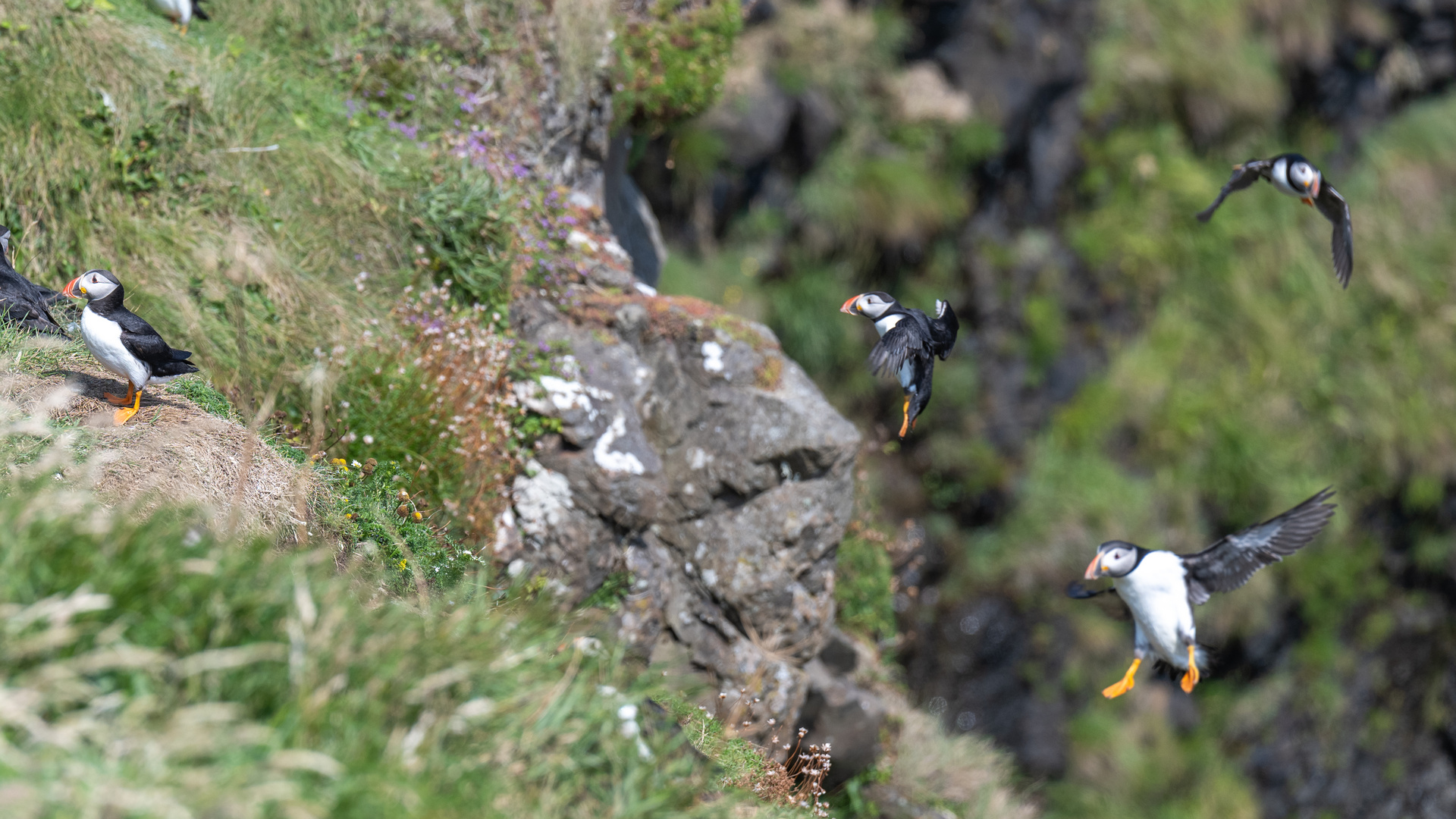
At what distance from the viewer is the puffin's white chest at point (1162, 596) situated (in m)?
4.94

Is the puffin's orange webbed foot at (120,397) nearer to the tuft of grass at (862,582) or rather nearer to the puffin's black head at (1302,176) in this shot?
the tuft of grass at (862,582)

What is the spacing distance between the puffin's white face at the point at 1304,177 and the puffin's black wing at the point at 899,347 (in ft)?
7.06

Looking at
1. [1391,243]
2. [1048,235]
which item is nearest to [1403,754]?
[1391,243]

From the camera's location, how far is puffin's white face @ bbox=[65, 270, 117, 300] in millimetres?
4238

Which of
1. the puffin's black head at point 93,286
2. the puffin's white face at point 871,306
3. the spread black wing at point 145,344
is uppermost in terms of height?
the puffin's white face at point 871,306

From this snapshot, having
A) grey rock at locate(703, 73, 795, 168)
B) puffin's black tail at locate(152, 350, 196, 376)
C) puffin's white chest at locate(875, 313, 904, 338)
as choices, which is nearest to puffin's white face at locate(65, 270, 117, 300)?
puffin's black tail at locate(152, 350, 196, 376)

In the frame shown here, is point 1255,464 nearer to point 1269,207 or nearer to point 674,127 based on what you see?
point 1269,207

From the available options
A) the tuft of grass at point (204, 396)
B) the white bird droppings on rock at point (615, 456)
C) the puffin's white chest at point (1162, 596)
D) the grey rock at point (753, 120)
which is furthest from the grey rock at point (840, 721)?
the grey rock at point (753, 120)

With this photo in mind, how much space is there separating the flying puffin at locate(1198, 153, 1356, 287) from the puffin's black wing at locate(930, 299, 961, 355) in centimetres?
144

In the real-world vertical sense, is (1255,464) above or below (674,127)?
below

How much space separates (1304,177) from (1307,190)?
0.25 ft

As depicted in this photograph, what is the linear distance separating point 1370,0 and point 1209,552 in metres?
10.8

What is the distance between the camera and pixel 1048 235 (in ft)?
37.4

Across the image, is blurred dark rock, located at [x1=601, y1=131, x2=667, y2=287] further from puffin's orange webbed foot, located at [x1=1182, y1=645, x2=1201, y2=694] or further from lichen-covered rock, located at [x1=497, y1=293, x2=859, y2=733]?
puffin's orange webbed foot, located at [x1=1182, y1=645, x2=1201, y2=694]
